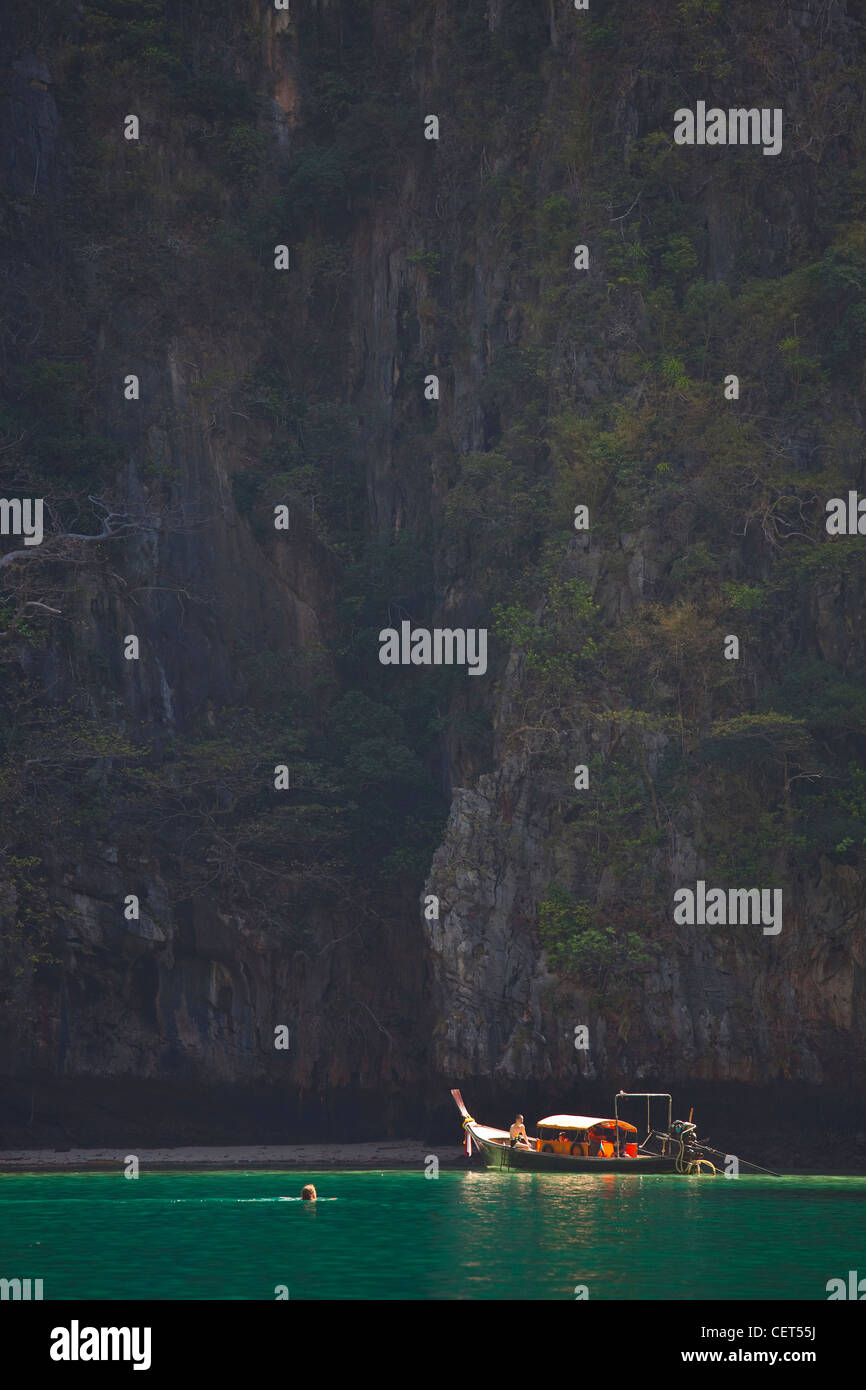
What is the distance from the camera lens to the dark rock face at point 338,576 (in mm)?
39938

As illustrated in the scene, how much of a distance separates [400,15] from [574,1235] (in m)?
35.5

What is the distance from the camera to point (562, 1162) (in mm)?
36000

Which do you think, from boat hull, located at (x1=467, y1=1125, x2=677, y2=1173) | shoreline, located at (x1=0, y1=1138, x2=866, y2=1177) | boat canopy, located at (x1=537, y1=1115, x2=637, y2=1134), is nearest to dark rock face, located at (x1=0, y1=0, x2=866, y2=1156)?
shoreline, located at (x1=0, y1=1138, x2=866, y2=1177)

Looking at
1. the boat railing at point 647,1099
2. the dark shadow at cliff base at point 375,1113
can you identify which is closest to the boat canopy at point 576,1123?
the boat railing at point 647,1099

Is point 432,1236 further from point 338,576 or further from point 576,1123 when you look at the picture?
point 338,576

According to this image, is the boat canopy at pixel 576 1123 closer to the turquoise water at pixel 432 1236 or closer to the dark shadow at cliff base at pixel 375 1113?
the turquoise water at pixel 432 1236

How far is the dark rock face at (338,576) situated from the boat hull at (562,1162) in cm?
281

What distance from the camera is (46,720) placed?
41.3m

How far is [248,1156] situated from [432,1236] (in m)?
13.9

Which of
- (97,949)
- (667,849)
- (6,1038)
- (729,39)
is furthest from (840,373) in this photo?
(6,1038)

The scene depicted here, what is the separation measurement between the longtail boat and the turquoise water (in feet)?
1.18

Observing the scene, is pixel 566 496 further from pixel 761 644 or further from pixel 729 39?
pixel 729 39

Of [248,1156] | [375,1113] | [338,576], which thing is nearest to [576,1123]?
[248,1156]

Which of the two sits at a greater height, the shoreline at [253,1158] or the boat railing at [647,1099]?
the boat railing at [647,1099]
